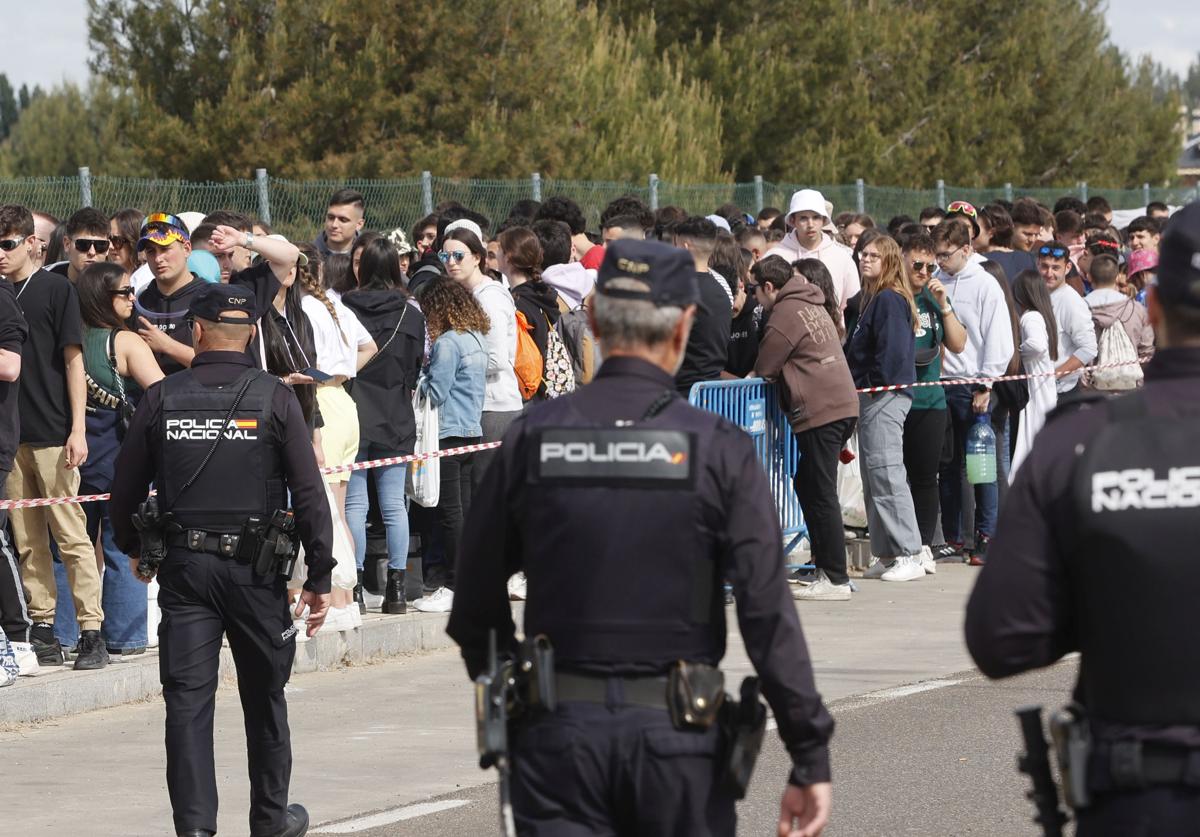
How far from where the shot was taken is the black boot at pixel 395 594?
1050cm

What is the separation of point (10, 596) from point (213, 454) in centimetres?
289

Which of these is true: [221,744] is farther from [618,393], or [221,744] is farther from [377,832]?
[618,393]

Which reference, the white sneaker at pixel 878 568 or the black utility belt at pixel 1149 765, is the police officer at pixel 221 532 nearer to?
the black utility belt at pixel 1149 765

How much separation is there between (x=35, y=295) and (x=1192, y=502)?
6.60m

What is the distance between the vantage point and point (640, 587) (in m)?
3.87

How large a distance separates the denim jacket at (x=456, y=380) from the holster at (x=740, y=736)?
6.63m

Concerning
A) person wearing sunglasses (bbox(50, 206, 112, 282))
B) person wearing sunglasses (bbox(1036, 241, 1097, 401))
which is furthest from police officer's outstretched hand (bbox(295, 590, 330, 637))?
person wearing sunglasses (bbox(1036, 241, 1097, 401))

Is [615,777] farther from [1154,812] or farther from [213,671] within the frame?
[213,671]

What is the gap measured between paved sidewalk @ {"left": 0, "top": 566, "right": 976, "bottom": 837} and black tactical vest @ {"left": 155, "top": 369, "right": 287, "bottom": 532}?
123 cm

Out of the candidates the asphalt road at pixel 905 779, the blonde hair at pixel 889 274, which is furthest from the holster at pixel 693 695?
the blonde hair at pixel 889 274

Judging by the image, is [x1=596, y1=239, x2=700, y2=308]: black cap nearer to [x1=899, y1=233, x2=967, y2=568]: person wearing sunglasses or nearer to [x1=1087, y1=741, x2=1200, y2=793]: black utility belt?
[x1=1087, y1=741, x2=1200, y2=793]: black utility belt

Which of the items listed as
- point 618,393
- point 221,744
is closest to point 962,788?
point 221,744

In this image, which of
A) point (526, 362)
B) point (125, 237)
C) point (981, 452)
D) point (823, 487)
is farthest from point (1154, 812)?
point (981, 452)

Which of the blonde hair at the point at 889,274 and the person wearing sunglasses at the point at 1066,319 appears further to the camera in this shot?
the person wearing sunglasses at the point at 1066,319
